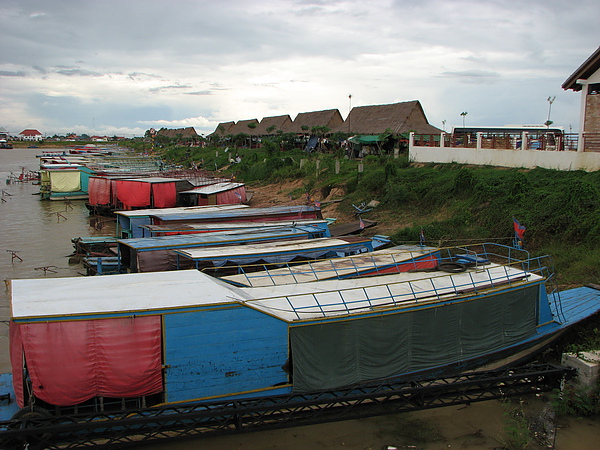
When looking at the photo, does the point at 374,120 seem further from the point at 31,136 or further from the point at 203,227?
the point at 31,136

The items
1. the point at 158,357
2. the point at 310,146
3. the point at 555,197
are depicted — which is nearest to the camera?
the point at 158,357

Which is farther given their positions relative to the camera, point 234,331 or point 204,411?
point 234,331

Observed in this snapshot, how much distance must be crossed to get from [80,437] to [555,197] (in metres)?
16.2

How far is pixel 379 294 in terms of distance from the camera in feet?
32.1

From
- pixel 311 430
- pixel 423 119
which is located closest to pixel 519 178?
pixel 311 430

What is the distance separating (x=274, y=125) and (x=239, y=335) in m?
58.0

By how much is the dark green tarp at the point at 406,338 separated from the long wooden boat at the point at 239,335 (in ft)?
0.07

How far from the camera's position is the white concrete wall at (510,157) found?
19.2 metres

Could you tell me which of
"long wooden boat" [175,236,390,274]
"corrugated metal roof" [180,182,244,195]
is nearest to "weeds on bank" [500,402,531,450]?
"long wooden boat" [175,236,390,274]

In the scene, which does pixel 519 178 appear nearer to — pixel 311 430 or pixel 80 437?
pixel 311 430

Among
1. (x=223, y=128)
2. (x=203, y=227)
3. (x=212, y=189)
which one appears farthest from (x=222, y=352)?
(x=223, y=128)

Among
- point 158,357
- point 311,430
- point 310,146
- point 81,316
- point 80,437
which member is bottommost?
point 311,430

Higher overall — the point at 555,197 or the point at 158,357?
the point at 555,197

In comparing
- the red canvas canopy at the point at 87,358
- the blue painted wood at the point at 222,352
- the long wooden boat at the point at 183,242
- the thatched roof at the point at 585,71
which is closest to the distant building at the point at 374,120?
the thatched roof at the point at 585,71
